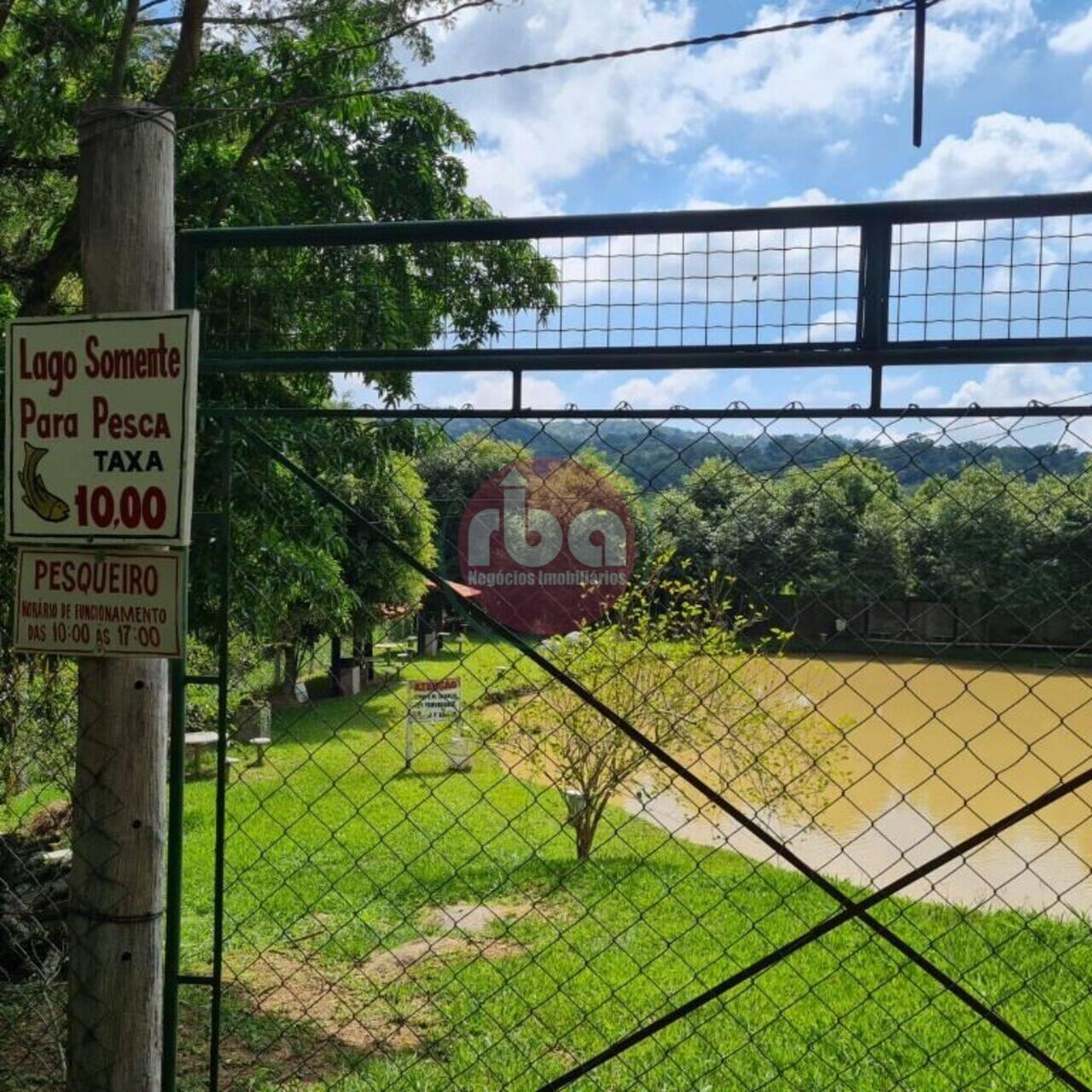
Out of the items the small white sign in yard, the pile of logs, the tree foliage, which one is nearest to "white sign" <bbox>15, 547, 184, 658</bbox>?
the tree foliage

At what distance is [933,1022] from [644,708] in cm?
364

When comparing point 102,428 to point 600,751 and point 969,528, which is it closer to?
point 969,528

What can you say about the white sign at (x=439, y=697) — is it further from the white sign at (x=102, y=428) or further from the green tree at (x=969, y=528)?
the white sign at (x=102, y=428)

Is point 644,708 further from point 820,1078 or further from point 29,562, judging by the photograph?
point 29,562

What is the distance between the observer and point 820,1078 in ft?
11.3

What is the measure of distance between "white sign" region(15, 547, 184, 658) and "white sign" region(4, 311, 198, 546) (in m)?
0.04

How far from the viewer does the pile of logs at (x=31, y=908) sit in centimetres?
426

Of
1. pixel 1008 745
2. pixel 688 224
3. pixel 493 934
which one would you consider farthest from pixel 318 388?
pixel 1008 745

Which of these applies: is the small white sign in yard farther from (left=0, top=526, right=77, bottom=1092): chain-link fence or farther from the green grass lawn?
(left=0, top=526, right=77, bottom=1092): chain-link fence

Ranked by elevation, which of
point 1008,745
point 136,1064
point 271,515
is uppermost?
point 271,515

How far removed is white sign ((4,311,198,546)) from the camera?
1.74 m

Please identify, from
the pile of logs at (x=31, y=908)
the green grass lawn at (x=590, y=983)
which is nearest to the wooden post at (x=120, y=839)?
the green grass lawn at (x=590, y=983)

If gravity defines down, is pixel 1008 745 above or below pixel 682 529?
below

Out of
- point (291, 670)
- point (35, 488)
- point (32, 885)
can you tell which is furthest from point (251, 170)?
point (291, 670)
